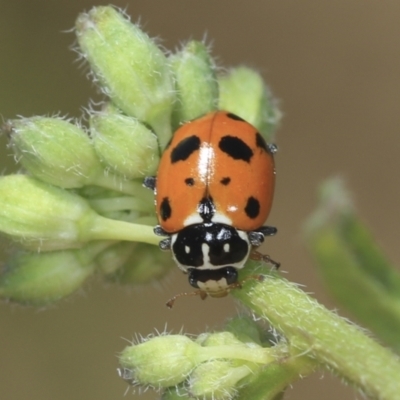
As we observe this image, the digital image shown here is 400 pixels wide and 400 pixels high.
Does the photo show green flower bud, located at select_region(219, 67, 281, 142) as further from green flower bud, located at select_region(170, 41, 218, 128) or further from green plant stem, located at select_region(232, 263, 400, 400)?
green plant stem, located at select_region(232, 263, 400, 400)

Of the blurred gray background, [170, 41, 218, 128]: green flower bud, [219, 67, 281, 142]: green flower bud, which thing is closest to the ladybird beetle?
[170, 41, 218, 128]: green flower bud

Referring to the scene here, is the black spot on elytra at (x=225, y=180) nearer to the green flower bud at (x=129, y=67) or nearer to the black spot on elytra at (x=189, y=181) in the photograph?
the black spot on elytra at (x=189, y=181)

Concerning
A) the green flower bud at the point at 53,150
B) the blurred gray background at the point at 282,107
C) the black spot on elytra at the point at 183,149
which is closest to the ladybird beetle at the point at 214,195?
the black spot on elytra at the point at 183,149

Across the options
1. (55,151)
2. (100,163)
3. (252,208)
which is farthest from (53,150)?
(252,208)

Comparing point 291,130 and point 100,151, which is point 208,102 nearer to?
point 100,151

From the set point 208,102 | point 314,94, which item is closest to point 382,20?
point 314,94
